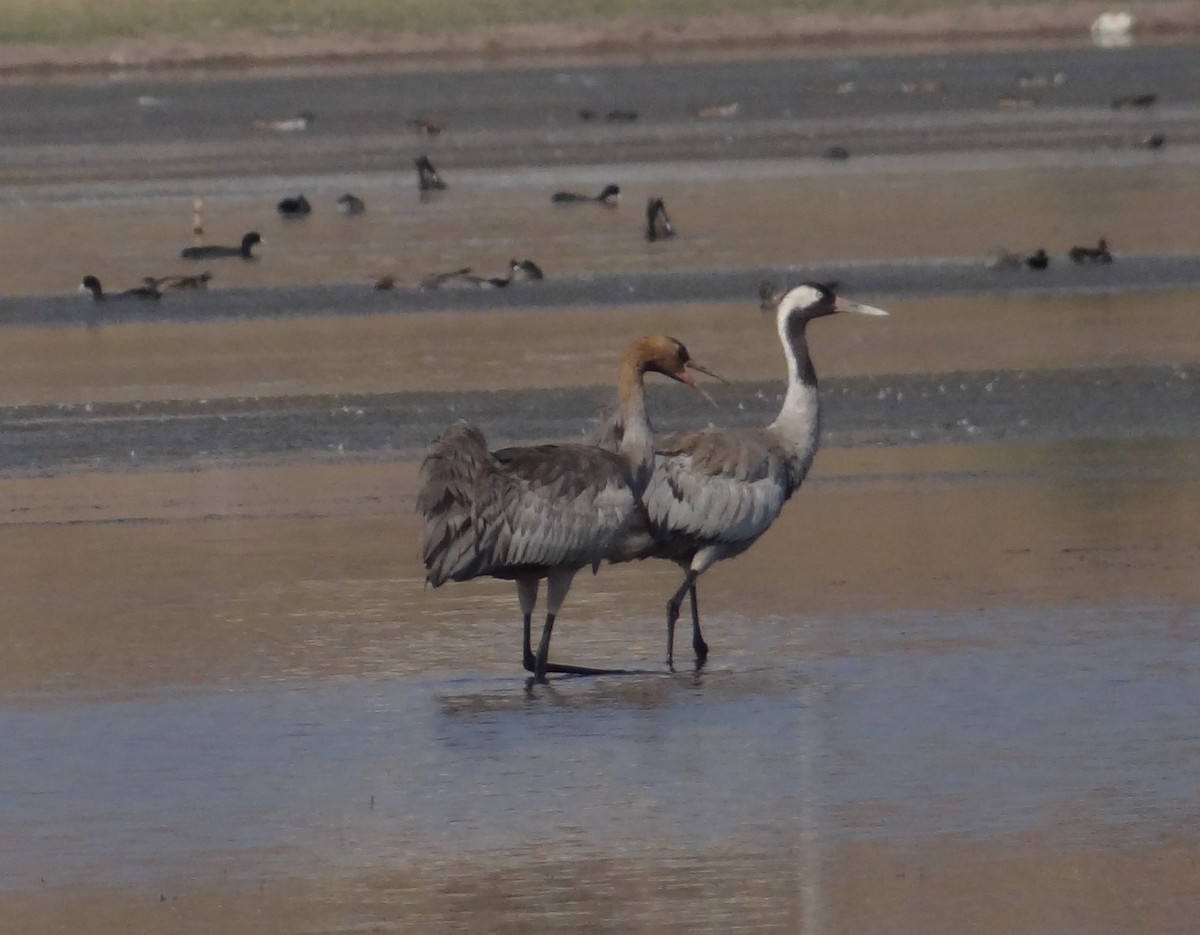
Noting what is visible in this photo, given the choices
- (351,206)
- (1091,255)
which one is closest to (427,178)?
(351,206)

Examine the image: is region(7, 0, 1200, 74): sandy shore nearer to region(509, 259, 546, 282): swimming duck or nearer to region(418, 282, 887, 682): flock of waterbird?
region(509, 259, 546, 282): swimming duck

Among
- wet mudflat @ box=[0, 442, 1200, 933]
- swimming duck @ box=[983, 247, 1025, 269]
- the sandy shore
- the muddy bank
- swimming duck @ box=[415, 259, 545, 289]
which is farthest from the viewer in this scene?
the sandy shore

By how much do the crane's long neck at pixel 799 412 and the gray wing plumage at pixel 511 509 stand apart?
3.74 ft

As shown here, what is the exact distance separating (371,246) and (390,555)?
16.0 metres

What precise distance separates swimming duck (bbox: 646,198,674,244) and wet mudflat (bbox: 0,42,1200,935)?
5.05m

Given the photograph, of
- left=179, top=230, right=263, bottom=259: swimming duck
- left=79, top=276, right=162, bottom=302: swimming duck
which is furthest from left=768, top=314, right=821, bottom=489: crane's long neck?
left=179, top=230, right=263, bottom=259: swimming duck

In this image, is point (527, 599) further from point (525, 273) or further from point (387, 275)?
point (387, 275)

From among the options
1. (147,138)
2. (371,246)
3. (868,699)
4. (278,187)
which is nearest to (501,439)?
(868,699)

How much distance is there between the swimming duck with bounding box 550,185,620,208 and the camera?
31.8 metres

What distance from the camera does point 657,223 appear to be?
27625mm

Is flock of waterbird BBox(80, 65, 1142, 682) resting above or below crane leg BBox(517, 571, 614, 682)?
above

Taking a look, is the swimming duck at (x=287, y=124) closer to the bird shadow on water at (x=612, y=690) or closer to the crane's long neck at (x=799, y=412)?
the crane's long neck at (x=799, y=412)

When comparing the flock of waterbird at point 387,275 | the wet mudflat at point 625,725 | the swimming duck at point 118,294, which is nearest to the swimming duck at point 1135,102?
the flock of waterbird at point 387,275

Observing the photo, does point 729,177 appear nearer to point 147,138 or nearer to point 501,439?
point 147,138
